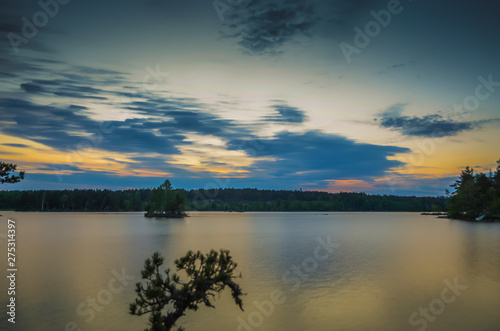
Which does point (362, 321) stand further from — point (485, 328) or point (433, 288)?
point (433, 288)

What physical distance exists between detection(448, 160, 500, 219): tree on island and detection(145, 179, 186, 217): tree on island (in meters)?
113

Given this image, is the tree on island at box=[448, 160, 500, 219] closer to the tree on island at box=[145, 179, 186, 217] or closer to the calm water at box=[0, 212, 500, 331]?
the calm water at box=[0, 212, 500, 331]

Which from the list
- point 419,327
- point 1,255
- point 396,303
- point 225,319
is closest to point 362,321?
point 419,327

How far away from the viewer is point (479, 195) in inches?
4870

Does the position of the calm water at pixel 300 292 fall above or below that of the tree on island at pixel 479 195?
below

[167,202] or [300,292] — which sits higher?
[167,202]

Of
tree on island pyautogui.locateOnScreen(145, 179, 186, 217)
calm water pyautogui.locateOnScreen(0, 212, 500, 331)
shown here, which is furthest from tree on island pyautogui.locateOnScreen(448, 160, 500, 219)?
tree on island pyautogui.locateOnScreen(145, 179, 186, 217)

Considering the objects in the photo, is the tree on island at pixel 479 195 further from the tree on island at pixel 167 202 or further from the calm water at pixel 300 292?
the tree on island at pixel 167 202

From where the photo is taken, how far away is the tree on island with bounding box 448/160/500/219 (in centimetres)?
11988

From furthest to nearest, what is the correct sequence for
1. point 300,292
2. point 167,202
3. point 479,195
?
point 167,202, point 479,195, point 300,292

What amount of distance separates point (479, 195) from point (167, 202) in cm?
12452

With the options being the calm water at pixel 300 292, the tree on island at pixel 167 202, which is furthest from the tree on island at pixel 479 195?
the tree on island at pixel 167 202

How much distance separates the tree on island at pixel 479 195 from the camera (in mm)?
119875

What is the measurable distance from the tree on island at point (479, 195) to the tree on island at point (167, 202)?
11278 centimetres
